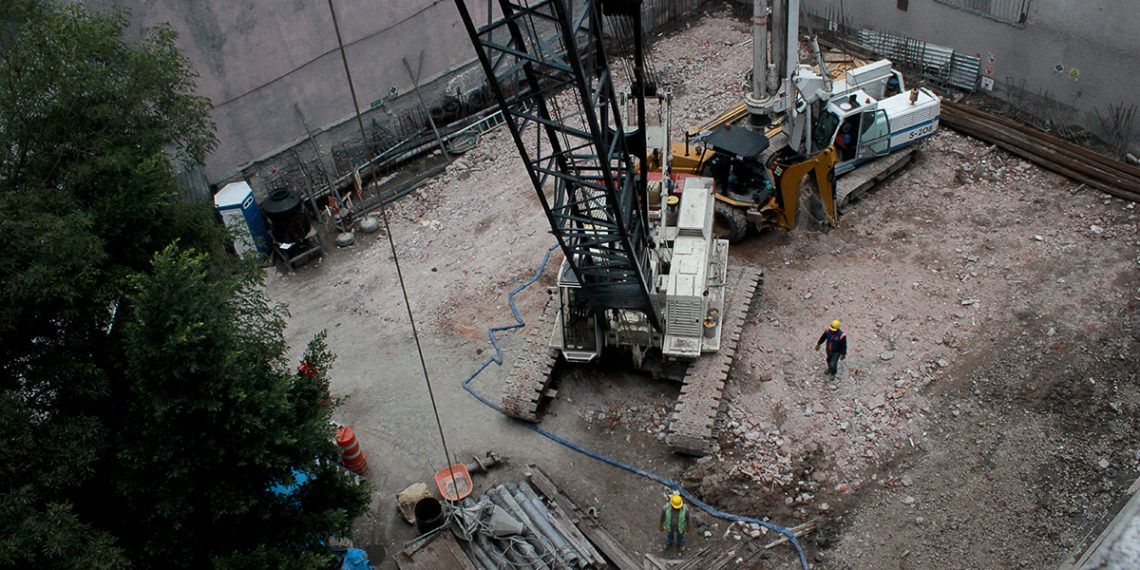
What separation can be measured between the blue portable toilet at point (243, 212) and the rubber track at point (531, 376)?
7.23m

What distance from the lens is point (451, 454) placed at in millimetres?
14180

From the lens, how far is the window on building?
19.4 meters

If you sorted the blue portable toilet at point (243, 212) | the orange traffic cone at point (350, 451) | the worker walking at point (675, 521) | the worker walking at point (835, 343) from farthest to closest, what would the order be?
the blue portable toilet at point (243, 212) → the worker walking at point (835, 343) → the orange traffic cone at point (350, 451) → the worker walking at point (675, 521)

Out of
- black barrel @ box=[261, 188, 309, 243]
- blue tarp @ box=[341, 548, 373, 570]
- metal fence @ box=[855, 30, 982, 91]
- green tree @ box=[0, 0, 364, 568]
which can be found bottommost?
blue tarp @ box=[341, 548, 373, 570]

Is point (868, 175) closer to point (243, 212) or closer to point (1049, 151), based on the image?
point (1049, 151)

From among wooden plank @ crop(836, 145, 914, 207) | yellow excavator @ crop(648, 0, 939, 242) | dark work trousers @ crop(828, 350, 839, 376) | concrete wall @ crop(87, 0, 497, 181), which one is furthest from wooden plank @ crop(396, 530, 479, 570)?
concrete wall @ crop(87, 0, 497, 181)

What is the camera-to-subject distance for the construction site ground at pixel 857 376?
12.2 meters

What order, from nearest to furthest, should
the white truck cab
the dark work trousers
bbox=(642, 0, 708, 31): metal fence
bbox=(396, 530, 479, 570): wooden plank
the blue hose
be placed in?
bbox=(396, 530, 479, 570): wooden plank, the blue hose, the dark work trousers, the white truck cab, bbox=(642, 0, 708, 31): metal fence

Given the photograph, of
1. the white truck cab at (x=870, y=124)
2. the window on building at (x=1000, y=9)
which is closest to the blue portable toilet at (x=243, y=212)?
the white truck cab at (x=870, y=124)

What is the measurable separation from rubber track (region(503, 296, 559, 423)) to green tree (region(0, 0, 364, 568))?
3569mm

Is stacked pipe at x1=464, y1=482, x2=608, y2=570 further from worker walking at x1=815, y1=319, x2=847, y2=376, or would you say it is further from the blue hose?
worker walking at x1=815, y1=319, x2=847, y2=376

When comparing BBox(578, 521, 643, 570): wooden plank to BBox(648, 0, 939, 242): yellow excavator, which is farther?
BBox(648, 0, 939, 242): yellow excavator

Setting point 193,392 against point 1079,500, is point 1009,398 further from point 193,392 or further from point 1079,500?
point 193,392

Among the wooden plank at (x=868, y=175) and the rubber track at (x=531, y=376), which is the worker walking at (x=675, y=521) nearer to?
the rubber track at (x=531, y=376)
